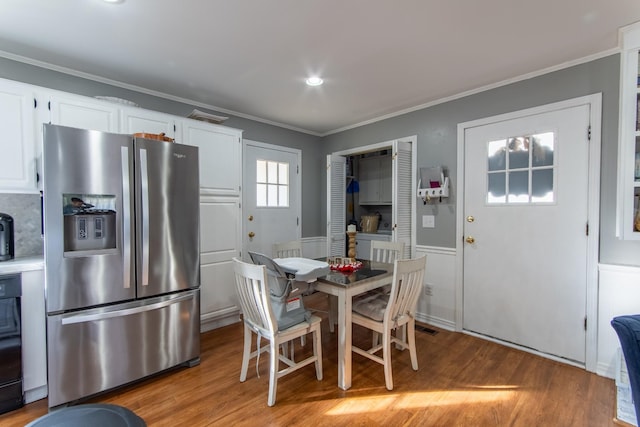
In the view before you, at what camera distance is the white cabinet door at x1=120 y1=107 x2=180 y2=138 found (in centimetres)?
252

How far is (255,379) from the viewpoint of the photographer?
7.36ft

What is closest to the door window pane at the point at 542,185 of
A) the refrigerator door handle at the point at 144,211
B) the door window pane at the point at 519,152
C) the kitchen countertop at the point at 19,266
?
the door window pane at the point at 519,152

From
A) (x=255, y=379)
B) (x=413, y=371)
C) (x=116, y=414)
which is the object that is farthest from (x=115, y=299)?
(x=413, y=371)

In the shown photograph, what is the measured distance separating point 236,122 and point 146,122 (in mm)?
1214

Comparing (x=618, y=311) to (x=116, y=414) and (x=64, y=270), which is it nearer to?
(x=116, y=414)

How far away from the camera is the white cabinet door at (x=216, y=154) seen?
2.92 m

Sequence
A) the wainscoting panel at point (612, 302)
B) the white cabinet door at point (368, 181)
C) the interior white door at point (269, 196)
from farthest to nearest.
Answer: the white cabinet door at point (368, 181) < the interior white door at point (269, 196) < the wainscoting panel at point (612, 302)

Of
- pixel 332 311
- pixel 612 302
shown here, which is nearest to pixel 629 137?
pixel 612 302

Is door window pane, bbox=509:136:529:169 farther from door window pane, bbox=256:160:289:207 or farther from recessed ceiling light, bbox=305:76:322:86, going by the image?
door window pane, bbox=256:160:289:207

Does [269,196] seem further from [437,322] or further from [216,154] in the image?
[437,322]

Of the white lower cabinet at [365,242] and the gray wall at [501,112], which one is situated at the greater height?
the gray wall at [501,112]

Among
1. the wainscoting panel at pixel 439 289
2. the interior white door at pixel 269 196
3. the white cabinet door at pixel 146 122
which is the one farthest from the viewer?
the interior white door at pixel 269 196

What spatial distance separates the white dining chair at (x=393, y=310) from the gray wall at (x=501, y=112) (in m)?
1.19

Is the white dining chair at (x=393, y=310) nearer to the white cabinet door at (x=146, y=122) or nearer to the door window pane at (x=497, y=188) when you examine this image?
the door window pane at (x=497, y=188)
